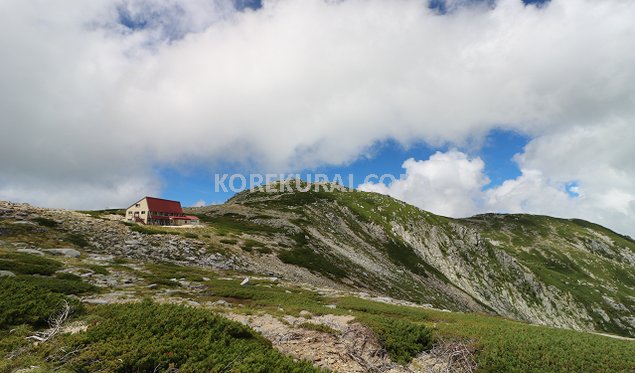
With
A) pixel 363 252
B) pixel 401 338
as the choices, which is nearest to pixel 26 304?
pixel 401 338

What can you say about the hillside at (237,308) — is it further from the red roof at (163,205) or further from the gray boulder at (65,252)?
the red roof at (163,205)

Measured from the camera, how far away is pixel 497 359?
1553cm

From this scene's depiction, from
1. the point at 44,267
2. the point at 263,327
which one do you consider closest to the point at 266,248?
the point at 44,267

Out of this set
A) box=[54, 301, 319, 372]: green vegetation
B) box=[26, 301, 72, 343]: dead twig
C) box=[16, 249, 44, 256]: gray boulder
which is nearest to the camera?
box=[54, 301, 319, 372]: green vegetation

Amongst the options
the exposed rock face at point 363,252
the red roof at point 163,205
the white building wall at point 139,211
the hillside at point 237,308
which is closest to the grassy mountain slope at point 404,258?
the exposed rock face at point 363,252

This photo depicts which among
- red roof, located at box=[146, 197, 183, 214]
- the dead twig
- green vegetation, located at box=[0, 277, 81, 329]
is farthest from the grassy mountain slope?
Result: the dead twig

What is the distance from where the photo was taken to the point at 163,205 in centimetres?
7706

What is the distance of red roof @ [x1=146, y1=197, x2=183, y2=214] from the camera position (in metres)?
73.8

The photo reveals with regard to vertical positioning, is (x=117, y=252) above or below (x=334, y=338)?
above

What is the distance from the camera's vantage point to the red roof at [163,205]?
242 ft

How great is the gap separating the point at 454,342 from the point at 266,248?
44166mm

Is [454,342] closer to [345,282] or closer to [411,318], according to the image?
[411,318]

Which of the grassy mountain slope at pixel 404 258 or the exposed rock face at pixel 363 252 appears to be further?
the grassy mountain slope at pixel 404 258

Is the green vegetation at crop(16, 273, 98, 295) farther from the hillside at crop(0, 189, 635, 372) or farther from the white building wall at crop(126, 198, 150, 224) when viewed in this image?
the white building wall at crop(126, 198, 150, 224)
